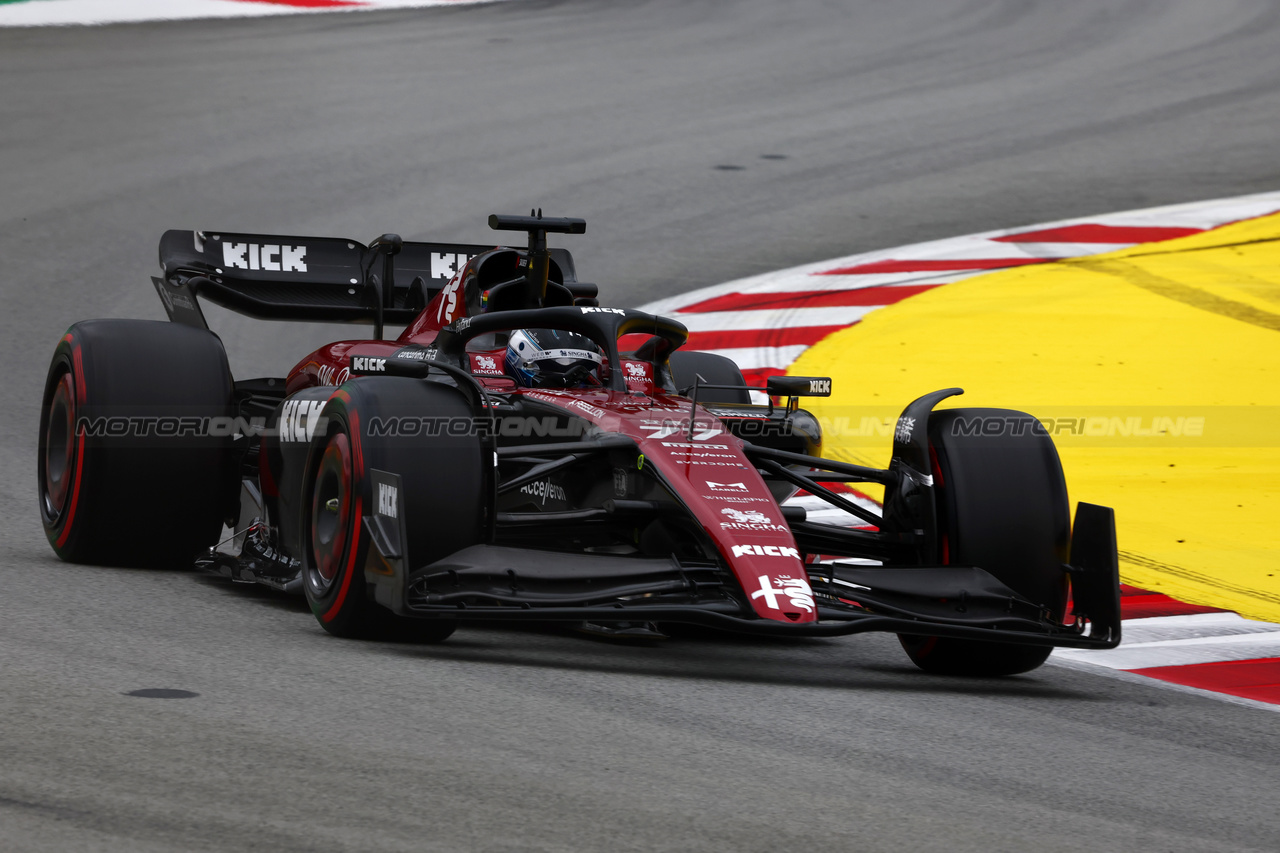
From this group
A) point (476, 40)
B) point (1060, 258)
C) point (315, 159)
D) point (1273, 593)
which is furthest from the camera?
point (476, 40)

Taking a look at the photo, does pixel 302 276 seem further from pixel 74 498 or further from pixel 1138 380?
pixel 1138 380

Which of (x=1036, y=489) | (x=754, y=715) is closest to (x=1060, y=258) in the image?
(x=1036, y=489)

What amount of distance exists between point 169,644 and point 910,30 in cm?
1990

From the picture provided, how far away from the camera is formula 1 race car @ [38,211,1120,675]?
17.5 feet

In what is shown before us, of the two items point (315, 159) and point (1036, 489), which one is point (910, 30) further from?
point (1036, 489)

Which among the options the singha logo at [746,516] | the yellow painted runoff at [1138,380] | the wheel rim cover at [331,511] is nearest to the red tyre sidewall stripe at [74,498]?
the wheel rim cover at [331,511]

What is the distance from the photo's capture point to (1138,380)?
1063 centimetres

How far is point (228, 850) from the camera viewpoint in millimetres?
3389

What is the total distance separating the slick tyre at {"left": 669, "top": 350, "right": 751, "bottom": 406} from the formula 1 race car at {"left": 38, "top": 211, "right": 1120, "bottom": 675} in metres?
0.72

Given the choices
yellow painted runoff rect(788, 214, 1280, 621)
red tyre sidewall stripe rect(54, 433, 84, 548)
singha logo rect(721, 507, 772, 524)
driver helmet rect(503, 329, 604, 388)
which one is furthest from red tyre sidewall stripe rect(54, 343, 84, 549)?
yellow painted runoff rect(788, 214, 1280, 621)

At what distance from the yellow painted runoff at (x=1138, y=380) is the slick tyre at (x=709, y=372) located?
1143mm

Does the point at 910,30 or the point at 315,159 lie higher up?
the point at 910,30

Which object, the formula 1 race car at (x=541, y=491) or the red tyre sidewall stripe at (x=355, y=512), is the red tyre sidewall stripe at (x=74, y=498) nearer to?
the formula 1 race car at (x=541, y=491)

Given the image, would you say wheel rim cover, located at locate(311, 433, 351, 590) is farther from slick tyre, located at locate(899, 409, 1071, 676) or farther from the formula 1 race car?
slick tyre, located at locate(899, 409, 1071, 676)
